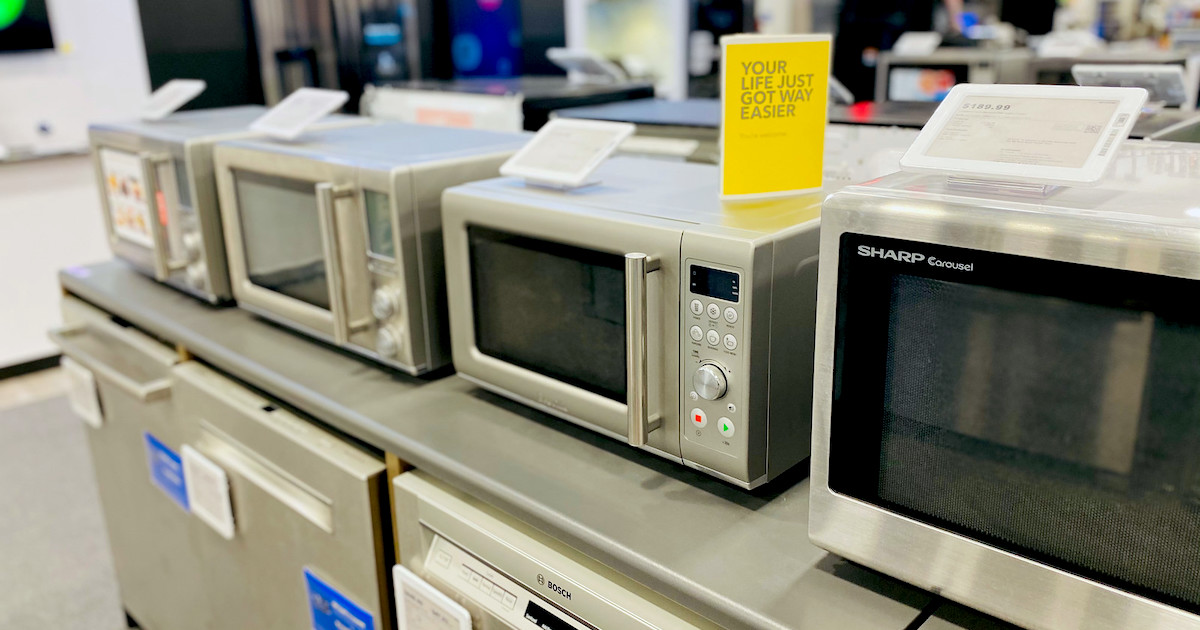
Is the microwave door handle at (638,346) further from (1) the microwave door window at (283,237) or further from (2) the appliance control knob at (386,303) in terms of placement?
(1) the microwave door window at (283,237)

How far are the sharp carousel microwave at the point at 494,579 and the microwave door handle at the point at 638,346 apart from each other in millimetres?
151

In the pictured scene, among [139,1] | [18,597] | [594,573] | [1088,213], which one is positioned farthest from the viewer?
[139,1]

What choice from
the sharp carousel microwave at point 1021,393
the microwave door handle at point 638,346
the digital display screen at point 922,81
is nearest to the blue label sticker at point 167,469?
the microwave door handle at point 638,346

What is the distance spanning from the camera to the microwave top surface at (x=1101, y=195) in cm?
61

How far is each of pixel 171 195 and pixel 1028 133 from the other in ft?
4.59

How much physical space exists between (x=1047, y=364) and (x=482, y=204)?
66 centimetres

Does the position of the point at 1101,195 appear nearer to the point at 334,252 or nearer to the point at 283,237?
the point at 334,252

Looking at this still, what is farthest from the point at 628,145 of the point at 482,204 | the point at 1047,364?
the point at 1047,364

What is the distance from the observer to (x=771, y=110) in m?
0.98

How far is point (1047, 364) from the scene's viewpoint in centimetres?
65

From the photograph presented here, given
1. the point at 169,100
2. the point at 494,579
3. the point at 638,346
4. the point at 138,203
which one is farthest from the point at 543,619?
the point at 169,100

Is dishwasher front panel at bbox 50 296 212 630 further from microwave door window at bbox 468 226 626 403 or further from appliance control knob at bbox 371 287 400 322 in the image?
microwave door window at bbox 468 226 626 403

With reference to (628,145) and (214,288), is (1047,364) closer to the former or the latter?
(628,145)

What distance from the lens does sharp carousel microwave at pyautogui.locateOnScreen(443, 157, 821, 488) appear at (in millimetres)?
860
